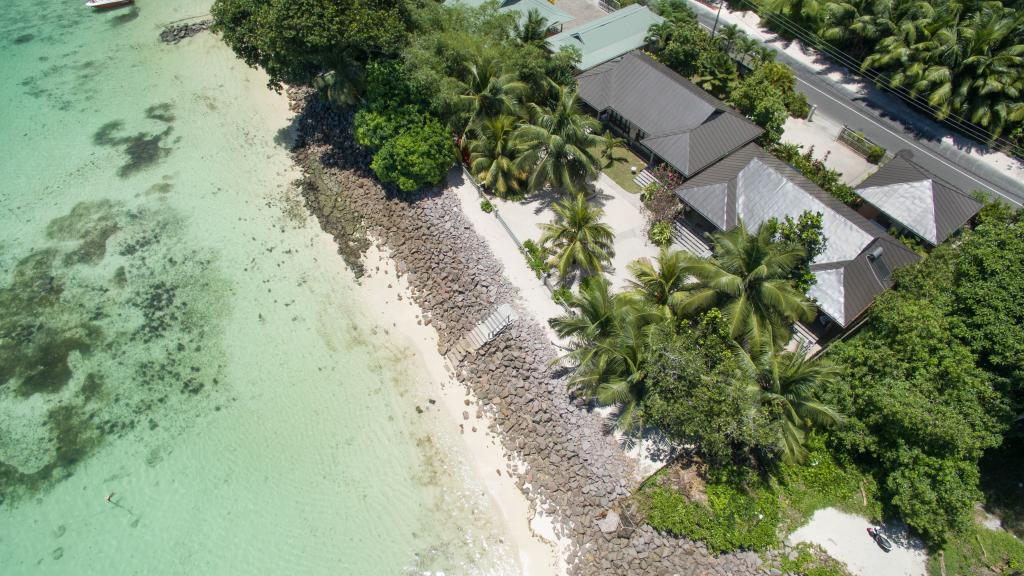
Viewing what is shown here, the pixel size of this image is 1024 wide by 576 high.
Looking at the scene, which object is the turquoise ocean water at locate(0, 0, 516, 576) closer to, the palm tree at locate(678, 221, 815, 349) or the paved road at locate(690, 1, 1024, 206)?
the palm tree at locate(678, 221, 815, 349)

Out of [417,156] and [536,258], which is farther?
[417,156]

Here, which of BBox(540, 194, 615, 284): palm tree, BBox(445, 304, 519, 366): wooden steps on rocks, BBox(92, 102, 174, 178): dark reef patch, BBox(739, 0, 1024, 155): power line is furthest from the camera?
BBox(92, 102, 174, 178): dark reef patch

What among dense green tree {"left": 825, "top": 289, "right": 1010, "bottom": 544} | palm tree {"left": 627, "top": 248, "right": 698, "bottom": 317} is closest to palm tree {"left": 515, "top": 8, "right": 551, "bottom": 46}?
palm tree {"left": 627, "top": 248, "right": 698, "bottom": 317}

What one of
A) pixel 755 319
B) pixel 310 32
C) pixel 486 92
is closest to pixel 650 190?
pixel 486 92

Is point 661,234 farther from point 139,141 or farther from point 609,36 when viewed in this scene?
point 139,141

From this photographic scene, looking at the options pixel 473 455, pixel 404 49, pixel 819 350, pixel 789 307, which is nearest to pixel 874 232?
pixel 819 350
